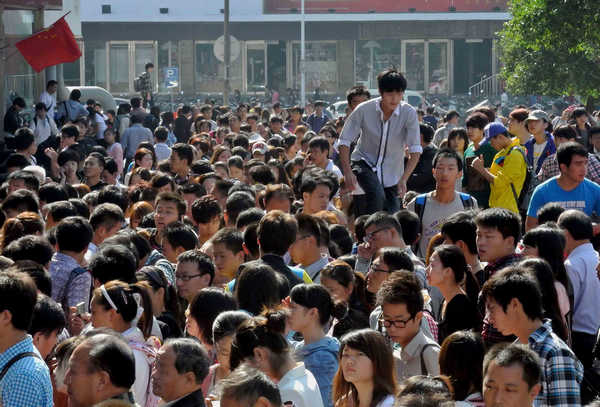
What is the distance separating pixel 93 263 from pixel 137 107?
1523 cm

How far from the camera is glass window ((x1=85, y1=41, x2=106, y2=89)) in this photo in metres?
54.8

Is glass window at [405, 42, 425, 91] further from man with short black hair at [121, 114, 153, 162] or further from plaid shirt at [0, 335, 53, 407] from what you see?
plaid shirt at [0, 335, 53, 407]

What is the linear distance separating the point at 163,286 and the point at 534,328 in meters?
2.71

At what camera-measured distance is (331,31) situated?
179ft

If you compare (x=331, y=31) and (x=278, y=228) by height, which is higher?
(x=331, y=31)

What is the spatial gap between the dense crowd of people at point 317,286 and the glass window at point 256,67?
4402 centimetres

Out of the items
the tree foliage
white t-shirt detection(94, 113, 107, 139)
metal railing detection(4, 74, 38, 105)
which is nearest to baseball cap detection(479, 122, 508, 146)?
the tree foliage

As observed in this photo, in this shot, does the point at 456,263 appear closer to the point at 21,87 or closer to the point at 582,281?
the point at 582,281

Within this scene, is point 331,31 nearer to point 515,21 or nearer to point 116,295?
point 515,21

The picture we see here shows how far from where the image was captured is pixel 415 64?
56.7 meters

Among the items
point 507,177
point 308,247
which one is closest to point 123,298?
point 308,247

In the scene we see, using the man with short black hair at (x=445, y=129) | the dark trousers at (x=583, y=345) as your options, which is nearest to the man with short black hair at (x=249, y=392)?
the dark trousers at (x=583, y=345)

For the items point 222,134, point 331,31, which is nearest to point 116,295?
point 222,134

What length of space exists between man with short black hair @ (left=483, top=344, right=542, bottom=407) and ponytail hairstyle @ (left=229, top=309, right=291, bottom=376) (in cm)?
101
